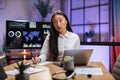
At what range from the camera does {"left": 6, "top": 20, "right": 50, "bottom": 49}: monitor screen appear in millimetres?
4598

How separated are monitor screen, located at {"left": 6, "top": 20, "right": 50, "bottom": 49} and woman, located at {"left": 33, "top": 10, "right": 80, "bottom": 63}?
6.81ft

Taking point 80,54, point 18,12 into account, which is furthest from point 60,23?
point 18,12

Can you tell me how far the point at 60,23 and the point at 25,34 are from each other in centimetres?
228

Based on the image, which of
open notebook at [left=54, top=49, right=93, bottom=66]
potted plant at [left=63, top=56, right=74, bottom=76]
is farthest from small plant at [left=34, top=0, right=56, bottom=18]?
potted plant at [left=63, top=56, right=74, bottom=76]

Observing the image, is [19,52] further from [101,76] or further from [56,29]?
[101,76]

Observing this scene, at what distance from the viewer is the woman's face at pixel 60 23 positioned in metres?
2.53

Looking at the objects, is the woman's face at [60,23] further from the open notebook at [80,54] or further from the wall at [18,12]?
the wall at [18,12]

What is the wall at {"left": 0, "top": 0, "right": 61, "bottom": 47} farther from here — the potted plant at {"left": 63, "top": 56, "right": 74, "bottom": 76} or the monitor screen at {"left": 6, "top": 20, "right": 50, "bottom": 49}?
the potted plant at {"left": 63, "top": 56, "right": 74, "bottom": 76}

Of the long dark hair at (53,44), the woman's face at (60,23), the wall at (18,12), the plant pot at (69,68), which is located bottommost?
the plant pot at (69,68)

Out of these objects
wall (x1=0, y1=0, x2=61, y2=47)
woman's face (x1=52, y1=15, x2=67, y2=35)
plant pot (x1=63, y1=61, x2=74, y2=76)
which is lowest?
plant pot (x1=63, y1=61, x2=74, y2=76)

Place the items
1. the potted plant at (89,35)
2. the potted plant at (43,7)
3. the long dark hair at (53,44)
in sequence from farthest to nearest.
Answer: the potted plant at (43,7)
the potted plant at (89,35)
the long dark hair at (53,44)

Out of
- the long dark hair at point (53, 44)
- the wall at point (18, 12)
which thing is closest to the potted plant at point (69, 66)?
the long dark hair at point (53, 44)

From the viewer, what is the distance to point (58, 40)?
261cm

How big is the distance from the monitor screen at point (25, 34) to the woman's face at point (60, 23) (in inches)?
84.5
